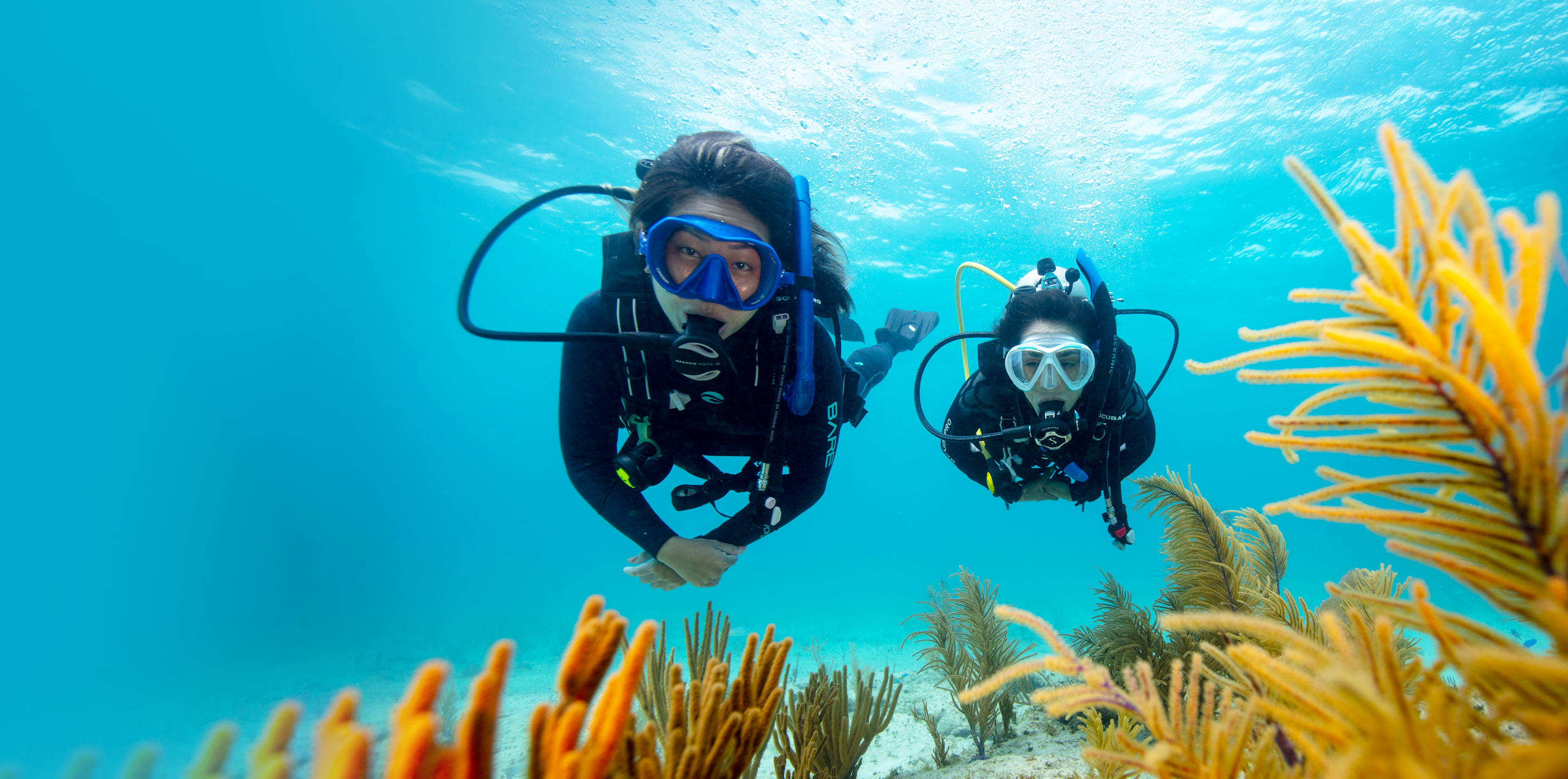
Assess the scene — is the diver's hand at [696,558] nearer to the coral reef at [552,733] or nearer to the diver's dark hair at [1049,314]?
the coral reef at [552,733]

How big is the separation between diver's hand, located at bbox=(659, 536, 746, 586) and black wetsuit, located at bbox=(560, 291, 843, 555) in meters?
0.09

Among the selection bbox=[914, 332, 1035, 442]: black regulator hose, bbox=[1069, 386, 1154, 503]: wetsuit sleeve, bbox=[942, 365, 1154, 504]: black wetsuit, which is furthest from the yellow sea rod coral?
bbox=[1069, 386, 1154, 503]: wetsuit sleeve

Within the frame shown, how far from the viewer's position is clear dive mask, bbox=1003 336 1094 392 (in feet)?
14.6

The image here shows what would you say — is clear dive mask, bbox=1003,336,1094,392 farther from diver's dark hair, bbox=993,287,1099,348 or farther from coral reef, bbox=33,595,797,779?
coral reef, bbox=33,595,797,779

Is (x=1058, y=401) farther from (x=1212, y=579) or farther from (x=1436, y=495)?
(x=1436, y=495)

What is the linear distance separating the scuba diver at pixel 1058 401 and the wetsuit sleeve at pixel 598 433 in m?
2.72

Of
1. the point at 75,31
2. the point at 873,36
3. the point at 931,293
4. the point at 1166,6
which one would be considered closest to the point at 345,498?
the point at 75,31

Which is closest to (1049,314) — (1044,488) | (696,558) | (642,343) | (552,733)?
(1044,488)

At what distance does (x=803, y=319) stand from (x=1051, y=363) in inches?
94.0

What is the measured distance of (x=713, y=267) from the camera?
319 cm

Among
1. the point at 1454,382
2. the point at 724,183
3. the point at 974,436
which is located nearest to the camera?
the point at 1454,382

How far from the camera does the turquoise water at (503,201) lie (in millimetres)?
12891

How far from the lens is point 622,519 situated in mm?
3301

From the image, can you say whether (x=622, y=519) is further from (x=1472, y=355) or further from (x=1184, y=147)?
(x=1184, y=147)
